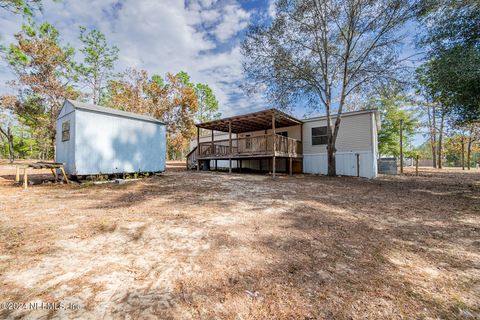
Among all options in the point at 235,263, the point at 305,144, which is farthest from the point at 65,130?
the point at 305,144

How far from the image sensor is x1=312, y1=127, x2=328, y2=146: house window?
44.2 ft

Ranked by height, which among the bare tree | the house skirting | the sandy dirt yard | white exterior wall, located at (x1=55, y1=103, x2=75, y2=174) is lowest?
the sandy dirt yard

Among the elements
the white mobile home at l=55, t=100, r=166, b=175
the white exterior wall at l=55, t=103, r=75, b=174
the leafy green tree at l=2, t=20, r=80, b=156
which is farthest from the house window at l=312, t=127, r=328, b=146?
the leafy green tree at l=2, t=20, r=80, b=156

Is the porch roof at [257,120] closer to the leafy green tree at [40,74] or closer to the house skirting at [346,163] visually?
the house skirting at [346,163]

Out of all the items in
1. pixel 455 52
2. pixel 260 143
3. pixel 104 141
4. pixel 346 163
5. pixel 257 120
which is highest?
pixel 455 52

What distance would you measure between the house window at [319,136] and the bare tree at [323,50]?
0.67 metres

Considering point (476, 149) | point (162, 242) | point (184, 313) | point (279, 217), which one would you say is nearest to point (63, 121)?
point (162, 242)

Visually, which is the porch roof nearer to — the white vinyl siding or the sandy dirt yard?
the white vinyl siding

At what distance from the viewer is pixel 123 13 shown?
11.2 metres

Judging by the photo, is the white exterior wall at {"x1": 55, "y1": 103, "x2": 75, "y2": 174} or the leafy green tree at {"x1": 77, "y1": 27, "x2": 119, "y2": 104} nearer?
the white exterior wall at {"x1": 55, "y1": 103, "x2": 75, "y2": 174}

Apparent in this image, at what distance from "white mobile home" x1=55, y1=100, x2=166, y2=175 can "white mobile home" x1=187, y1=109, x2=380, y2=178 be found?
446 cm

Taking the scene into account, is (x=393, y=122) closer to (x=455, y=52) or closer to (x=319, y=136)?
(x=319, y=136)

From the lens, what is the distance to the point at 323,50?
1220cm

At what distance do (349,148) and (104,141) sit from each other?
1295 cm
